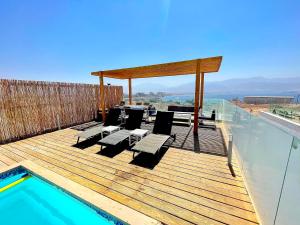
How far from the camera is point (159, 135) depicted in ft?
14.1

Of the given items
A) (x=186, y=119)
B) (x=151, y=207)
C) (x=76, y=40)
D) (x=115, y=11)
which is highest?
(x=115, y=11)

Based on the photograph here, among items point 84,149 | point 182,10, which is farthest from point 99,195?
point 182,10

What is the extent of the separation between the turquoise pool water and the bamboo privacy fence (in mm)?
3008

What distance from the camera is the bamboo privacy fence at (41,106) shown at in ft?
15.5

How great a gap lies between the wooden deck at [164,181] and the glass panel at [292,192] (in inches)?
29.4

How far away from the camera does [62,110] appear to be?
649 cm

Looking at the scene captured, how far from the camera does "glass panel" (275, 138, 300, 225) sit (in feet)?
3.48

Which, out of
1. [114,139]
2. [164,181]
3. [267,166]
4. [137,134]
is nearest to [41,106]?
[114,139]

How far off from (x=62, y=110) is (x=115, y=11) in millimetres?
5124

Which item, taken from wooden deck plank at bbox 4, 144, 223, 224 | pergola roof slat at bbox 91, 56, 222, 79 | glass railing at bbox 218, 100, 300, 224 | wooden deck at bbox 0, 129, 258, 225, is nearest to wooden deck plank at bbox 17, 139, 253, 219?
wooden deck at bbox 0, 129, 258, 225

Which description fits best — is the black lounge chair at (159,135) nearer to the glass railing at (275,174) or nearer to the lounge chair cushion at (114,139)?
the lounge chair cushion at (114,139)

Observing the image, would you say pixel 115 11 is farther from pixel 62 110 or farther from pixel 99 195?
pixel 99 195

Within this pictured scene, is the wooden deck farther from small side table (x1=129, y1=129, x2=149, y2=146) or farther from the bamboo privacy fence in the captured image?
the bamboo privacy fence

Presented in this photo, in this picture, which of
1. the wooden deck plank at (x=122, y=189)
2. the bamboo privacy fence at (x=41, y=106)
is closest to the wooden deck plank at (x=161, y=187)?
the wooden deck plank at (x=122, y=189)
